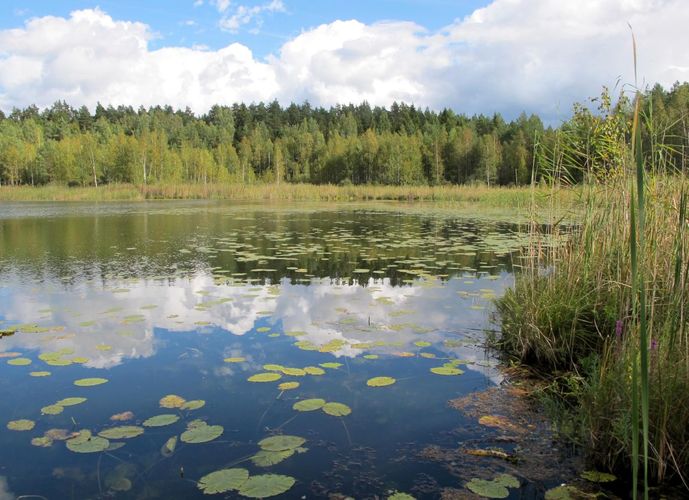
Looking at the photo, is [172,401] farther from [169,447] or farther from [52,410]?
[52,410]

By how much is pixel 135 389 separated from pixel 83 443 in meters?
0.85

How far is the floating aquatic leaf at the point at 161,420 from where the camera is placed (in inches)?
125

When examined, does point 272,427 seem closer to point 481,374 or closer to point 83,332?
point 481,374

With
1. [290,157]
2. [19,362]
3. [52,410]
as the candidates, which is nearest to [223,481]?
[52,410]

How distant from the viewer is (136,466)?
2.74 metres

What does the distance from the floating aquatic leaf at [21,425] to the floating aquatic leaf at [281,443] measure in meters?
1.42

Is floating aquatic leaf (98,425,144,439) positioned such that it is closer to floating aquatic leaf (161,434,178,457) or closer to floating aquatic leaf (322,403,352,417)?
Result: floating aquatic leaf (161,434,178,457)

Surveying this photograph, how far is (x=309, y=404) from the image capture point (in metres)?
3.47

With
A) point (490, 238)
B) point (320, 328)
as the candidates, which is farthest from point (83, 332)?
point (490, 238)

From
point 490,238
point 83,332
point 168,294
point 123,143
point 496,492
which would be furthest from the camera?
point 123,143

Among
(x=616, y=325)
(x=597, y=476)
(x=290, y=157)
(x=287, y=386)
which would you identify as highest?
(x=290, y=157)

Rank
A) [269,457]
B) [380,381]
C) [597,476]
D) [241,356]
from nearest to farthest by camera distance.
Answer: [597,476], [269,457], [380,381], [241,356]

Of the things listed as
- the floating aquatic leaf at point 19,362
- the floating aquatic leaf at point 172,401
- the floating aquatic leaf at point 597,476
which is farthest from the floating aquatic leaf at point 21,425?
the floating aquatic leaf at point 597,476

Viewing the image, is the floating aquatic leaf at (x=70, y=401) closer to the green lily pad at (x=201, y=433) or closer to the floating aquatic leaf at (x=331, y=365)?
the green lily pad at (x=201, y=433)
